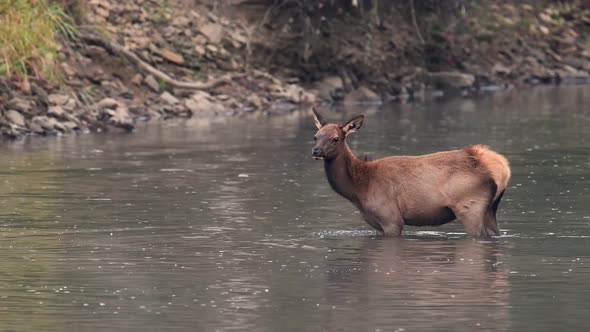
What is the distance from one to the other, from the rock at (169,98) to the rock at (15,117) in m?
6.43

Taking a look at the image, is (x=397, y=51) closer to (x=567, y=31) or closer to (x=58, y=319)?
(x=567, y=31)

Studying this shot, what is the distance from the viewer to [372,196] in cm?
1778

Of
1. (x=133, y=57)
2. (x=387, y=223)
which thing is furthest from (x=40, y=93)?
(x=387, y=223)

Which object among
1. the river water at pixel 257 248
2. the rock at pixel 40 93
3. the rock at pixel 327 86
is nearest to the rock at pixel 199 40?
the rock at pixel 327 86

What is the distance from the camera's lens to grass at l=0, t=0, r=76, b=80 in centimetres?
3222

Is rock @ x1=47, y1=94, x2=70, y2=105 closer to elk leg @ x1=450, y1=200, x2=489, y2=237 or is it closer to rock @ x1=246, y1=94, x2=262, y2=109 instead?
rock @ x1=246, y1=94, x2=262, y2=109

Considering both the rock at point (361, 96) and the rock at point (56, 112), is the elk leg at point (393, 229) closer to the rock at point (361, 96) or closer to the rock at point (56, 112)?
the rock at point (56, 112)

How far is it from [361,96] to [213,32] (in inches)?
170

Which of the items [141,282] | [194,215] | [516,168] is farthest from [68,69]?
[141,282]

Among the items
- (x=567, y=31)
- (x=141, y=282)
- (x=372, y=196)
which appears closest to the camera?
(x=141, y=282)

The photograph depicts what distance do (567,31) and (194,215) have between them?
1498 inches

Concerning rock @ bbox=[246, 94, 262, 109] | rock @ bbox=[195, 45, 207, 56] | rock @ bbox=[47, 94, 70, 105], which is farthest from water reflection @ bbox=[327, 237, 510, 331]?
rock @ bbox=[195, 45, 207, 56]

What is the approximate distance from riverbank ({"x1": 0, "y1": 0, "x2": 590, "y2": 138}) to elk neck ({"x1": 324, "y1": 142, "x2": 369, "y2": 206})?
49.2ft

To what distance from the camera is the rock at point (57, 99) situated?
34.3m
